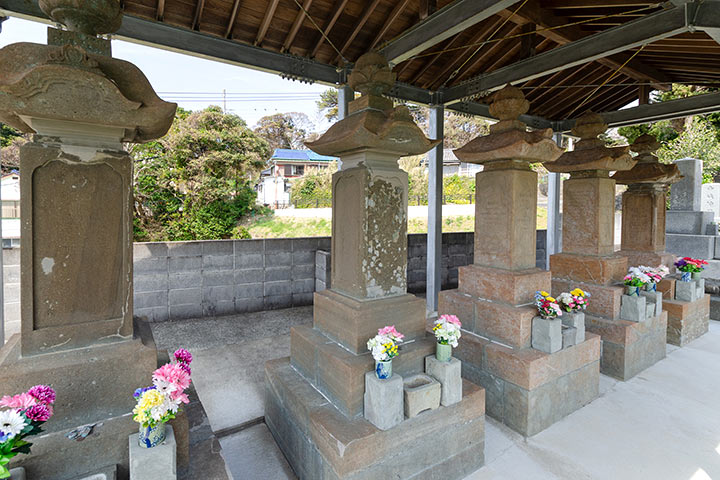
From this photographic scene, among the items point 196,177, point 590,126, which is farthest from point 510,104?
point 196,177

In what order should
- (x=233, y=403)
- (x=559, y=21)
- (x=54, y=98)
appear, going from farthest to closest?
(x=559, y=21) < (x=233, y=403) < (x=54, y=98)

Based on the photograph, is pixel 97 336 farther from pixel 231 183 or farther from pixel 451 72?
pixel 231 183

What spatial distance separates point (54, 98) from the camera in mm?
1588

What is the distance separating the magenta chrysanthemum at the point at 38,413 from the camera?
4.38ft

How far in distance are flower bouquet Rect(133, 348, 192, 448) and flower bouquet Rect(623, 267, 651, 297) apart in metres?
4.32

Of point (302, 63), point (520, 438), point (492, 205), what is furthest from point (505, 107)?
point (520, 438)

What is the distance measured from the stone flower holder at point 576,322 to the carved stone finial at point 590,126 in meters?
2.24

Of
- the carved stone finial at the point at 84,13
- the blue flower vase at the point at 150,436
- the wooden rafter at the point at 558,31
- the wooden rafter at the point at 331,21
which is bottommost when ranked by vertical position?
the blue flower vase at the point at 150,436

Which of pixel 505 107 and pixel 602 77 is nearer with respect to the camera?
pixel 505 107

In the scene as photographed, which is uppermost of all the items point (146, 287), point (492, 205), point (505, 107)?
point (505, 107)

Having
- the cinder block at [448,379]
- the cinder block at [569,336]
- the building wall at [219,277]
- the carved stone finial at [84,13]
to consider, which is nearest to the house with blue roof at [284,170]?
the building wall at [219,277]

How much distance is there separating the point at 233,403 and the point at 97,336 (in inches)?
60.4

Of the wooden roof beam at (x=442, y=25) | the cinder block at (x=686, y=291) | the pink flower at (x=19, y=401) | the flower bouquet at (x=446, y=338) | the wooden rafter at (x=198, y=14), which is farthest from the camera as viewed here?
the cinder block at (x=686, y=291)

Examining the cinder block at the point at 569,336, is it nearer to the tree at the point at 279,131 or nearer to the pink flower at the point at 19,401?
the pink flower at the point at 19,401
